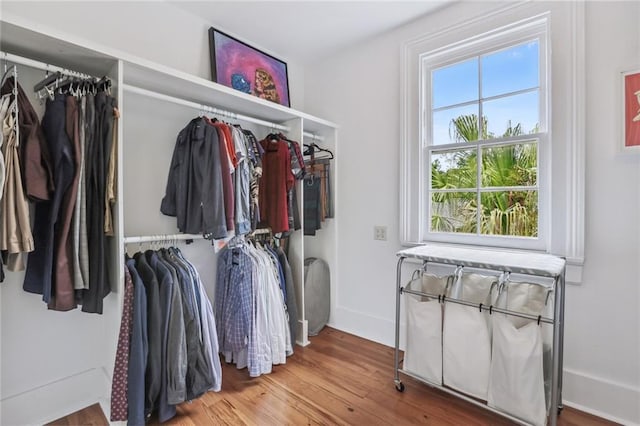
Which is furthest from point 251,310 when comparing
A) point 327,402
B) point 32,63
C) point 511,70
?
point 511,70

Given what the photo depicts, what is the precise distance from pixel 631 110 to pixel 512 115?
1.82 feet

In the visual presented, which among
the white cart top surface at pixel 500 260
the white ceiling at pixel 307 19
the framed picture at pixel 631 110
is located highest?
the white ceiling at pixel 307 19

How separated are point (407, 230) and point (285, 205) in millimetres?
933

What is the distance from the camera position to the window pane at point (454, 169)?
6.96ft

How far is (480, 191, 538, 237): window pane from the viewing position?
6.18 feet

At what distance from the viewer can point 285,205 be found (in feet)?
7.27

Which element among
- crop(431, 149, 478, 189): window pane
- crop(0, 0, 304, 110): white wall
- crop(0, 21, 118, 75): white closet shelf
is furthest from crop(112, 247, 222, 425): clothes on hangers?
crop(431, 149, 478, 189): window pane

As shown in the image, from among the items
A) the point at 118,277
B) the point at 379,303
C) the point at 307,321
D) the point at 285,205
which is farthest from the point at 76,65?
the point at 379,303

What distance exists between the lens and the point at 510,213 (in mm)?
1962

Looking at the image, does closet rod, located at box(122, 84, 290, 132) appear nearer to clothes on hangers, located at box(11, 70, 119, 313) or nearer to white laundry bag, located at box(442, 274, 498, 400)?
clothes on hangers, located at box(11, 70, 119, 313)

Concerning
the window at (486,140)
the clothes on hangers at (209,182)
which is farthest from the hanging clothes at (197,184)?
the window at (486,140)

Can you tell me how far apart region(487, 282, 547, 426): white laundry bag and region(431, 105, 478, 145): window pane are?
1096mm

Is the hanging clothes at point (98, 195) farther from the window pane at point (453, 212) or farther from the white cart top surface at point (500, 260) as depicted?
the window pane at point (453, 212)

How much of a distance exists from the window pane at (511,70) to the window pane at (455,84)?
0.07m
